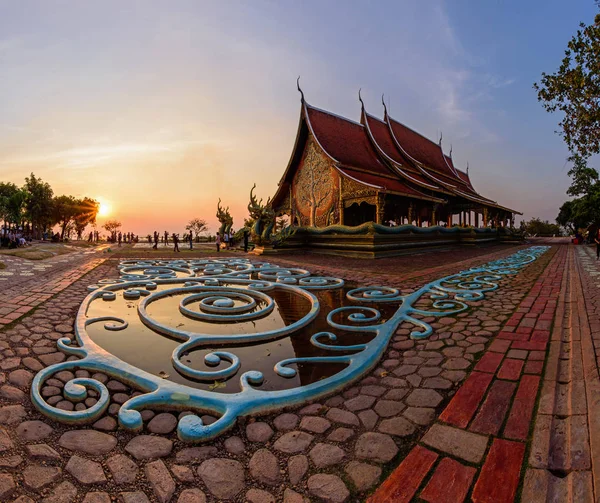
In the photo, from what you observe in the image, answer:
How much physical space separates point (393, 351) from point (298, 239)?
10.7 metres

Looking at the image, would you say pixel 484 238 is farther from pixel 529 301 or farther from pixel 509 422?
pixel 509 422

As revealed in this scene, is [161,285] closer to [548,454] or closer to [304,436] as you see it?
[304,436]

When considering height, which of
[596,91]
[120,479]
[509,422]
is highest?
[596,91]

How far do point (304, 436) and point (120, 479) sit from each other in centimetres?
80

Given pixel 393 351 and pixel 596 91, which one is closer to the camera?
pixel 393 351

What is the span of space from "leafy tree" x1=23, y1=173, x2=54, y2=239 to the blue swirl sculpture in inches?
1510

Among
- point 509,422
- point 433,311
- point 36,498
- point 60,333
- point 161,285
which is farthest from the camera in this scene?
point 161,285

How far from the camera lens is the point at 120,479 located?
4.33ft

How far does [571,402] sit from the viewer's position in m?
1.71

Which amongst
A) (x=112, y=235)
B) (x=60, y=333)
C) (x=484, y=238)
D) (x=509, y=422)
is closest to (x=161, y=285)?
(x=60, y=333)

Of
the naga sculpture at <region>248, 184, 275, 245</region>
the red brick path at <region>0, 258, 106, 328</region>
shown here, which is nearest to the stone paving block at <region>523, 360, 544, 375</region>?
the red brick path at <region>0, 258, 106, 328</region>

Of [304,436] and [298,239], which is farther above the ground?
[298,239]

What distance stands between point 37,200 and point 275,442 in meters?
43.4

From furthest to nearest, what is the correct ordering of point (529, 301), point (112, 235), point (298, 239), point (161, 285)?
point (112, 235), point (298, 239), point (161, 285), point (529, 301)
